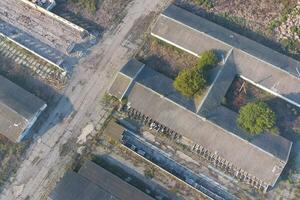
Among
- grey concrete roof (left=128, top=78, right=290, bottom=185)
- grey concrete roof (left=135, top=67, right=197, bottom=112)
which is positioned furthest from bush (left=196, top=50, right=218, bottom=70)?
grey concrete roof (left=128, top=78, right=290, bottom=185)

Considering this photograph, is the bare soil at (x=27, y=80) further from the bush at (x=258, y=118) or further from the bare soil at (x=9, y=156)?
the bush at (x=258, y=118)

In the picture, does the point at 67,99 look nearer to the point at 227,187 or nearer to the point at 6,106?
the point at 6,106

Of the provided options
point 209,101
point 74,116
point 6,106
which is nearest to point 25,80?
point 6,106

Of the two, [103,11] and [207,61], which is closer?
[207,61]

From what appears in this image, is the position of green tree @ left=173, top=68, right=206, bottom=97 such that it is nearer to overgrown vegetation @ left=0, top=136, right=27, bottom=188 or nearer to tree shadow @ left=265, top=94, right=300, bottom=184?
tree shadow @ left=265, top=94, right=300, bottom=184

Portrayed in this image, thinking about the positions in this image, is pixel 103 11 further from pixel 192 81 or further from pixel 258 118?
pixel 258 118

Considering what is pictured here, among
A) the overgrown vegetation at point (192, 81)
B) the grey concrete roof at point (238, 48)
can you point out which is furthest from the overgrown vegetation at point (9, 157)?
the grey concrete roof at point (238, 48)

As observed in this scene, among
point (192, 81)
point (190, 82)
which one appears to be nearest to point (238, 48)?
point (192, 81)
